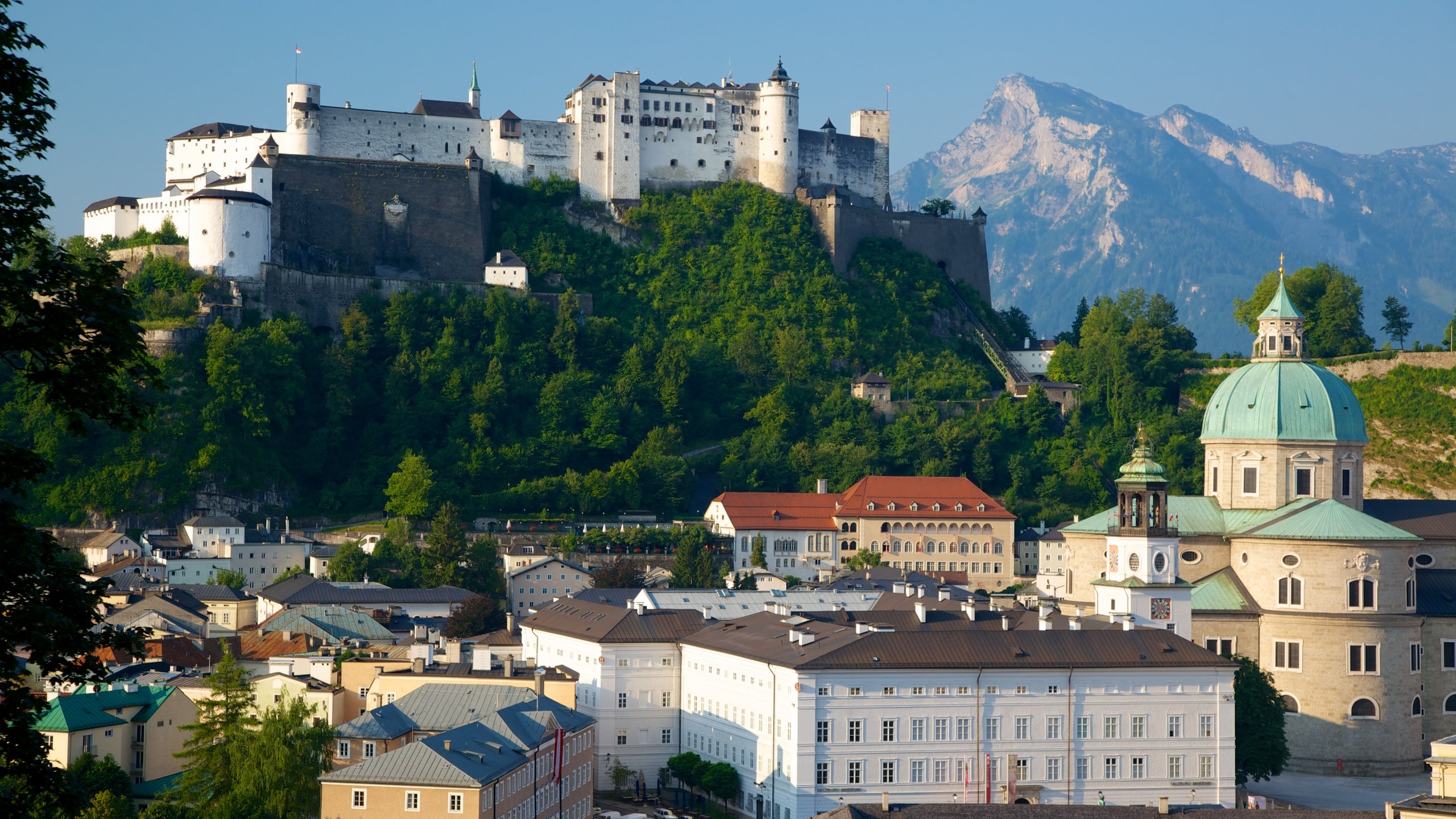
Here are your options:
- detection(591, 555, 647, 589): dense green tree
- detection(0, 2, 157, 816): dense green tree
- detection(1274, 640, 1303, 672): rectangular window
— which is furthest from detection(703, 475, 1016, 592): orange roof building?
detection(0, 2, 157, 816): dense green tree

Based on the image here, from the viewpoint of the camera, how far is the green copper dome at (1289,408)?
2552 inches

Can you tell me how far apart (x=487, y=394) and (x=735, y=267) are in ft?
60.3

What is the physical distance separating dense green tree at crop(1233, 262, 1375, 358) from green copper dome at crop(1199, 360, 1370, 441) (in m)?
34.0

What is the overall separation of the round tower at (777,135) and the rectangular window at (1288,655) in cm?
5340

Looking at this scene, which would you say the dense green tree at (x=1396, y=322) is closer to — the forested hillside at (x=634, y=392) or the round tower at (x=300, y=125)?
the forested hillside at (x=634, y=392)

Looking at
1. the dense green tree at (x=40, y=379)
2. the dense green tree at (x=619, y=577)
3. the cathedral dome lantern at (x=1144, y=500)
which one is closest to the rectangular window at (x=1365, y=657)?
the cathedral dome lantern at (x=1144, y=500)

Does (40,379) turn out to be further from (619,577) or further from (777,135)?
(777,135)

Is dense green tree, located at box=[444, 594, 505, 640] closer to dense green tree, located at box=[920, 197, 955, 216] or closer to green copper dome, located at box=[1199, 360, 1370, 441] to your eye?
green copper dome, located at box=[1199, 360, 1370, 441]

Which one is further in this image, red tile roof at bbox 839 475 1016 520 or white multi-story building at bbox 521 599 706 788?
red tile roof at bbox 839 475 1016 520

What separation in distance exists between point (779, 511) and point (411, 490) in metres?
16.8

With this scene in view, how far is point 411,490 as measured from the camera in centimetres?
8688

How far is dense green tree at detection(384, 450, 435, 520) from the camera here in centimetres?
8650

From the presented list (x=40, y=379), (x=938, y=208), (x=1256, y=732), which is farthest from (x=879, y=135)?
(x=40, y=379)

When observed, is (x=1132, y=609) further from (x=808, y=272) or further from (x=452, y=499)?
(x=808, y=272)
